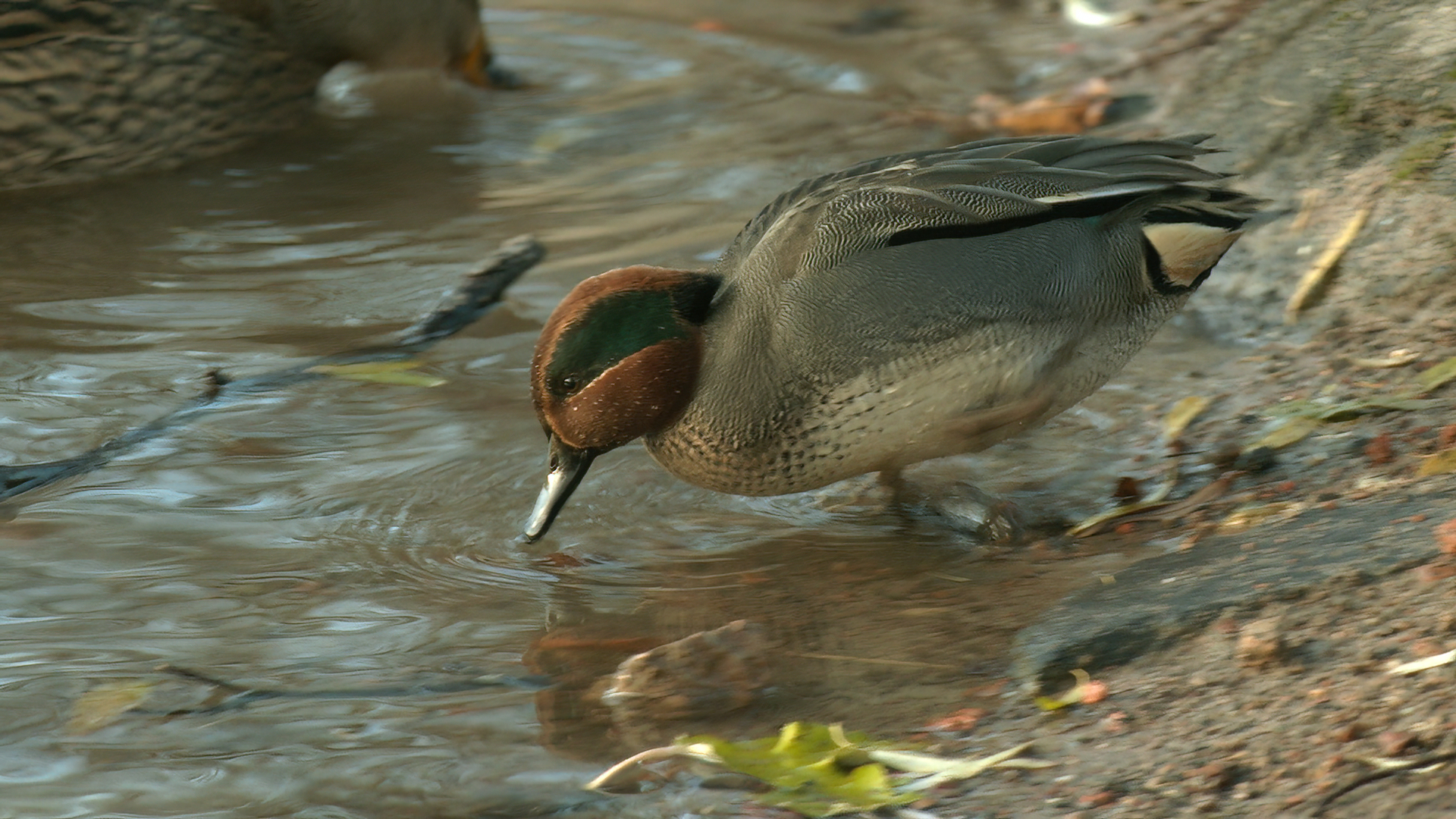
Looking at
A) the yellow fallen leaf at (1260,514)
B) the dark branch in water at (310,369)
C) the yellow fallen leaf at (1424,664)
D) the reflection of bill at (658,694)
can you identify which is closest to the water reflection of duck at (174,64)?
the dark branch in water at (310,369)

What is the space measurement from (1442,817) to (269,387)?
311 centimetres

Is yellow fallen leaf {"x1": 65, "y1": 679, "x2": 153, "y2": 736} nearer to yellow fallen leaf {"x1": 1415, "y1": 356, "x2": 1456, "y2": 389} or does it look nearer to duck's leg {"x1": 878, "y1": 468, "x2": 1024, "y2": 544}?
duck's leg {"x1": 878, "y1": 468, "x2": 1024, "y2": 544}

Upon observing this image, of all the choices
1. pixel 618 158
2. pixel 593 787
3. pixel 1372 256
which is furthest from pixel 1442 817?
pixel 618 158

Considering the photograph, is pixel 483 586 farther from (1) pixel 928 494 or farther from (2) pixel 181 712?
(1) pixel 928 494

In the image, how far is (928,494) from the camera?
132 inches

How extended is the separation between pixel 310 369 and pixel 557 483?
125cm

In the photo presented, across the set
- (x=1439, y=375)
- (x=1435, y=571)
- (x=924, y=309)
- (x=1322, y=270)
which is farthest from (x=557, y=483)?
(x=1322, y=270)

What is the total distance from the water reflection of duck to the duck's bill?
323 centimetres

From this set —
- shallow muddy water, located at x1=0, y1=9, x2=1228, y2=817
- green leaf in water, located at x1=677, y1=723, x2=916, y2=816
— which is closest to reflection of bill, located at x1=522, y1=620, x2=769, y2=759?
shallow muddy water, located at x1=0, y1=9, x2=1228, y2=817

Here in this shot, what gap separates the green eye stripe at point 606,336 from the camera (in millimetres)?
3139

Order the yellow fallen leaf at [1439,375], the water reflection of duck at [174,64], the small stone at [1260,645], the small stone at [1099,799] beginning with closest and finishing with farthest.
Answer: the small stone at [1099,799]
the small stone at [1260,645]
the yellow fallen leaf at [1439,375]
the water reflection of duck at [174,64]

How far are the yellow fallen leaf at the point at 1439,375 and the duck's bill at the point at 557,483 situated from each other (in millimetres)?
1860

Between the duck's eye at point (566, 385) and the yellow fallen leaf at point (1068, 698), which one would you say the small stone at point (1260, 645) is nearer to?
the yellow fallen leaf at point (1068, 698)

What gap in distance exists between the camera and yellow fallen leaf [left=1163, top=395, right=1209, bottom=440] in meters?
3.62
